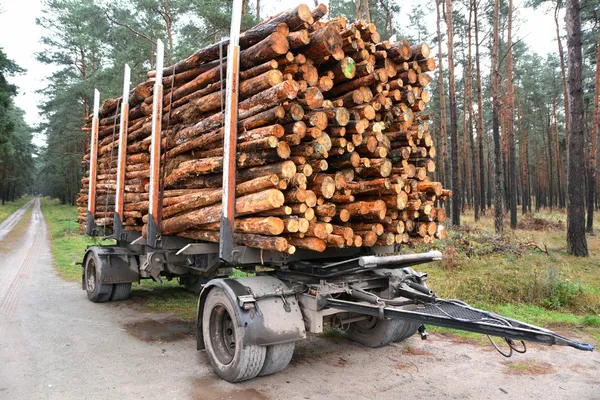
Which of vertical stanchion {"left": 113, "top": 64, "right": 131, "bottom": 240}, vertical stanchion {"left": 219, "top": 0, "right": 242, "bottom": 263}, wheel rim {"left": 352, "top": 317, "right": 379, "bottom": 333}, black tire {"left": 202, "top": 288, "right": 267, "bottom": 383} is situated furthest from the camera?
vertical stanchion {"left": 113, "top": 64, "right": 131, "bottom": 240}

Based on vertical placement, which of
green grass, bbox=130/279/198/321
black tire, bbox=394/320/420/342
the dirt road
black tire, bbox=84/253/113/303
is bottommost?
the dirt road

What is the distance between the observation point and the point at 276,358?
443cm

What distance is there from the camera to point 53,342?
5.67m

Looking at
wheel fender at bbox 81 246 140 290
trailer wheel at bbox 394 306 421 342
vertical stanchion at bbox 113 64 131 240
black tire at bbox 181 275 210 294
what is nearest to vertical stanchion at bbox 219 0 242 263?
trailer wheel at bbox 394 306 421 342

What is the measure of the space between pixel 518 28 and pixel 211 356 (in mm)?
25776

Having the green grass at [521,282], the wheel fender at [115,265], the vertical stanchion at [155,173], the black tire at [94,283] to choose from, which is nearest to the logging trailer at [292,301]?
the vertical stanchion at [155,173]

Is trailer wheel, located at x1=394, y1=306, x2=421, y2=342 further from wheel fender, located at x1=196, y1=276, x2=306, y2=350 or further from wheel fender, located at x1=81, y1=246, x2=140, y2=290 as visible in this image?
wheel fender, located at x1=81, y1=246, x2=140, y2=290

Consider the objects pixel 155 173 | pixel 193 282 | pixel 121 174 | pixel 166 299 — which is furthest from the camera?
pixel 193 282

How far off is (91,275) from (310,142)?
6071mm

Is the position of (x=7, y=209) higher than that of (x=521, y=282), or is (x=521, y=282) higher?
(x=7, y=209)

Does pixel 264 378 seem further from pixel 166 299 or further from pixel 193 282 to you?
pixel 193 282

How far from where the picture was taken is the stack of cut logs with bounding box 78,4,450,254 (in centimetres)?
434

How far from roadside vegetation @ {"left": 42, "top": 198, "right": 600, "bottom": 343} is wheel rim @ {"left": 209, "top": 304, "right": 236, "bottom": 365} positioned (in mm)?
2450

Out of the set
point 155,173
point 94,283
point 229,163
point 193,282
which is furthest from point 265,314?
point 94,283
